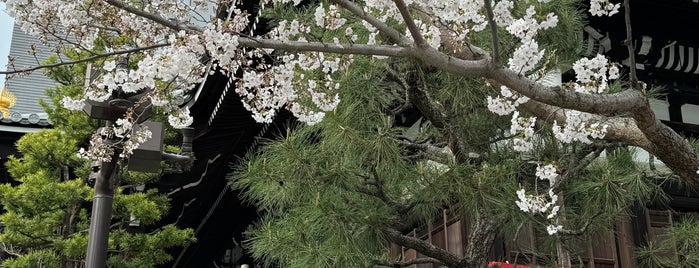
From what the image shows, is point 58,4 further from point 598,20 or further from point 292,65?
point 598,20

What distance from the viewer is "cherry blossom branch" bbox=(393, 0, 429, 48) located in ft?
9.27

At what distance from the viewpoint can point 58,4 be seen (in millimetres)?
3814

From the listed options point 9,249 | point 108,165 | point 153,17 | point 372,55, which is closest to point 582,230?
point 372,55

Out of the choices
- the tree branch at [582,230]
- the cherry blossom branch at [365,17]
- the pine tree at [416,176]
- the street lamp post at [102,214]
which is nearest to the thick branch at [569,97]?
the cherry blossom branch at [365,17]

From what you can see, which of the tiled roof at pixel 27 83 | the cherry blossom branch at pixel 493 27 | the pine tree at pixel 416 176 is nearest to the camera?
the cherry blossom branch at pixel 493 27

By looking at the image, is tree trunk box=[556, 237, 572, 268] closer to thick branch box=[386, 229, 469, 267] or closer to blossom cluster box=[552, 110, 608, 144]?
thick branch box=[386, 229, 469, 267]

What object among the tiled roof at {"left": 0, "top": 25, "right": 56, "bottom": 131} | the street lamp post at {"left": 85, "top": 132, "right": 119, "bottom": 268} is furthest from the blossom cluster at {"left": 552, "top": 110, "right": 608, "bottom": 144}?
the tiled roof at {"left": 0, "top": 25, "right": 56, "bottom": 131}

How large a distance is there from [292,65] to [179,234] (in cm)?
551

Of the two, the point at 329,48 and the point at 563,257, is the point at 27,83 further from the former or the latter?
the point at 329,48

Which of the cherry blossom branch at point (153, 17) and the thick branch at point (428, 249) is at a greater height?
the cherry blossom branch at point (153, 17)

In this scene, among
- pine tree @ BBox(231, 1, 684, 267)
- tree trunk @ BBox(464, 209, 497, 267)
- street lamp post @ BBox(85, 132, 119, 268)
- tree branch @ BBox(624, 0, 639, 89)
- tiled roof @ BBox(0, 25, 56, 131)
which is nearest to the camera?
tree branch @ BBox(624, 0, 639, 89)

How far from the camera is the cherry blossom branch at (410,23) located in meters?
2.83

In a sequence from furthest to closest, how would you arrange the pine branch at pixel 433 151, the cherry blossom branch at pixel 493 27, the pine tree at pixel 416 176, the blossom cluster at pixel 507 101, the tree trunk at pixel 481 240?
the pine branch at pixel 433 151
the tree trunk at pixel 481 240
the pine tree at pixel 416 176
the blossom cluster at pixel 507 101
the cherry blossom branch at pixel 493 27

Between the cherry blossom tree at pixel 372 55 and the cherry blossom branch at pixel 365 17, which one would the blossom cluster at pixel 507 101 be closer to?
the cherry blossom tree at pixel 372 55
